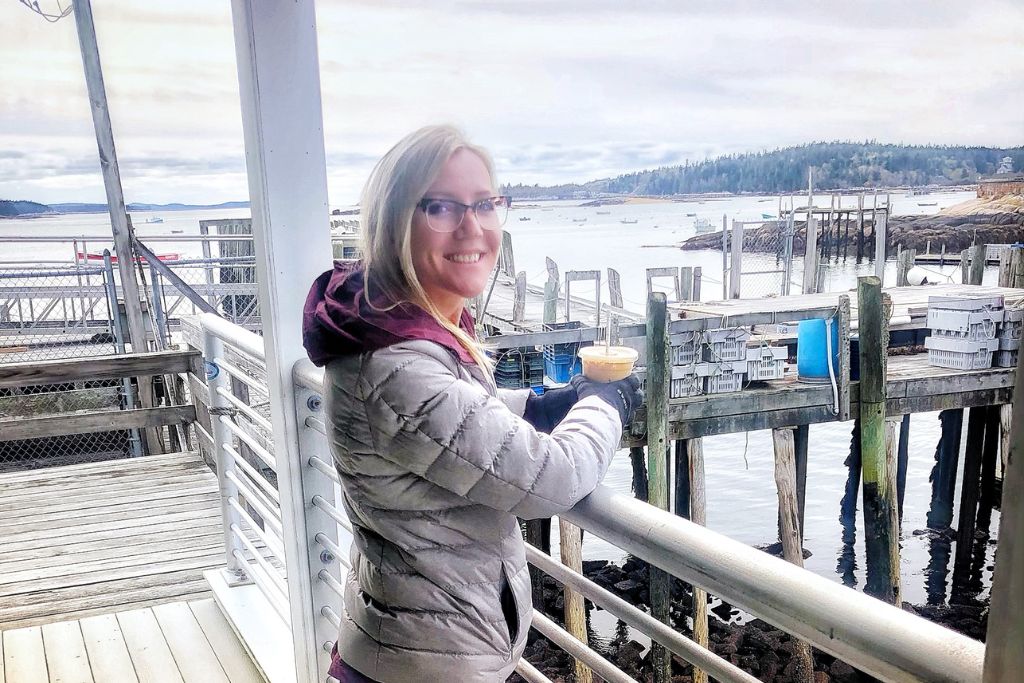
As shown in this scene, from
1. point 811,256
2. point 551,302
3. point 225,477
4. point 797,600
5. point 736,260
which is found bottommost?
point 551,302

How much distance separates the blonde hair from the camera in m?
0.90

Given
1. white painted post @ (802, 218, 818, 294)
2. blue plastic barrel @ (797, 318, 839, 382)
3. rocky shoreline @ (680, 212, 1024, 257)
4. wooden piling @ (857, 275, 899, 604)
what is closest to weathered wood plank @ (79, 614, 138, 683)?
rocky shoreline @ (680, 212, 1024, 257)

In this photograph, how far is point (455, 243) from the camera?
94 cm

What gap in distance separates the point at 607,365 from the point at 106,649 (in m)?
2.01

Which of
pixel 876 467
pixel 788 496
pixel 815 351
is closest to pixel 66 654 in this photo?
pixel 788 496

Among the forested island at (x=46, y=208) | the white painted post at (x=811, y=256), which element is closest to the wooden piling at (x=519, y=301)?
the white painted post at (x=811, y=256)

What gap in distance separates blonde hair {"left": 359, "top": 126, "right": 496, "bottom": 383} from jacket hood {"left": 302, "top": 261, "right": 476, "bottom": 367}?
0.05 feet

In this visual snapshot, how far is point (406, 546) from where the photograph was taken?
2.94ft

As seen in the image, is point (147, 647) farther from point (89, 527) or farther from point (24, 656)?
point (89, 527)

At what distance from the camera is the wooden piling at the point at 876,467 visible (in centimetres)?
656

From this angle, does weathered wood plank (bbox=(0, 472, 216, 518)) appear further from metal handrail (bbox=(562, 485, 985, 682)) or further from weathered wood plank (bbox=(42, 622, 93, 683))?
metal handrail (bbox=(562, 485, 985, 682))

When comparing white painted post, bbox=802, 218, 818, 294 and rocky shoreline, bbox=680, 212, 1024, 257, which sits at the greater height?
rocky shoreline, bbox=680, 212, 1024, 257

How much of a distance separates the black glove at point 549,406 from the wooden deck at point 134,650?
1.43 metres

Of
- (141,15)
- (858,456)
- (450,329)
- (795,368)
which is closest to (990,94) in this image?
(450,329)
